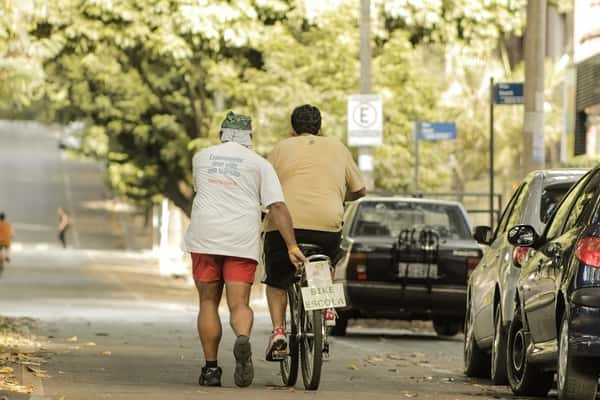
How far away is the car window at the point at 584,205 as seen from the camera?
1203 cm

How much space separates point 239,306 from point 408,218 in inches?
389

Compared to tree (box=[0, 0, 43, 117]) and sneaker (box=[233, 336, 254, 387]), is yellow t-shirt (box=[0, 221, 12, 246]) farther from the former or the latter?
sneaker (box=[233, 336, 254, 387])

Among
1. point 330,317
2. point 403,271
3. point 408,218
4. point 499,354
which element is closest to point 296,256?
point 330,317

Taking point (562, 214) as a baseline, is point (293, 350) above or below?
below

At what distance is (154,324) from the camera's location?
78.0ft

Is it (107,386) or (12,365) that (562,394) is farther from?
(12,365)

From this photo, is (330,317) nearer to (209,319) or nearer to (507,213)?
(209,319)

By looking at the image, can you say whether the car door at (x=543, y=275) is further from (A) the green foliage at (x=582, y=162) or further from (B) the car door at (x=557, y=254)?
(A) the green foliage at (x=582, y=162)

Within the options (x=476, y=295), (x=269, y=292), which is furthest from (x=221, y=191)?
(x=476, y=295)

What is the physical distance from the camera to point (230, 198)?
13234 millimetres

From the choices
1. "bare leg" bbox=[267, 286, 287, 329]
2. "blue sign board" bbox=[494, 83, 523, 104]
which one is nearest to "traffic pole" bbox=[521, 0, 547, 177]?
"blue sign board" bbox=[494, 83, 523, 104]

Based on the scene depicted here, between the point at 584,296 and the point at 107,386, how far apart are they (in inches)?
135

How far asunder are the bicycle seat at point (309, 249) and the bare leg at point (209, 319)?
0.69 metres

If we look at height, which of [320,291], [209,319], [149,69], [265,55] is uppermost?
[265,55]
